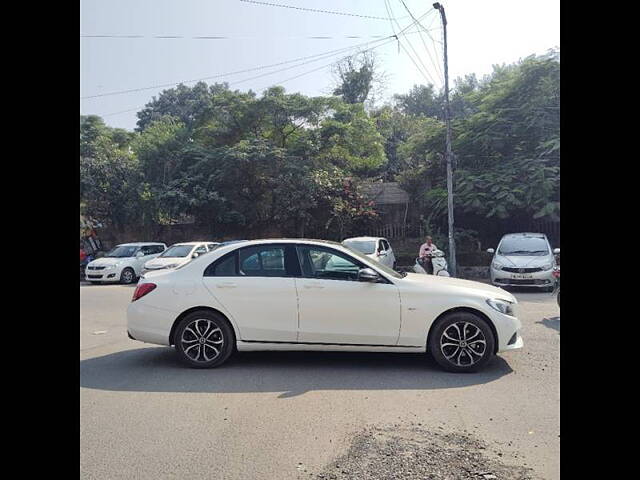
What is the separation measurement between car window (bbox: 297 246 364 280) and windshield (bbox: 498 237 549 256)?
9.67 meters

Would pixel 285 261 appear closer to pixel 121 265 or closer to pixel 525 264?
pixel 525 264

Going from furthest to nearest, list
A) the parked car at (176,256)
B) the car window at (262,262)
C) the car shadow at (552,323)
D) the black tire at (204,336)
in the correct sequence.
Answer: the parked car at (176,256) < the car shadow at (552,323) < the car window at (262,262) < the black tire at (204,336)

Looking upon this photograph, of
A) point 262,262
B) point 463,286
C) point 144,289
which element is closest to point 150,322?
point 144,289

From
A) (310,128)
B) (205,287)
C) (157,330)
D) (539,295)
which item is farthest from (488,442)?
(310,128)

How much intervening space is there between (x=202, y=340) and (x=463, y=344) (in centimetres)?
307

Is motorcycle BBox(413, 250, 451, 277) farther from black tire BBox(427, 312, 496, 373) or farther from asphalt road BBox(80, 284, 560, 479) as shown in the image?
black tire BBox(427, 312, 496, 373)

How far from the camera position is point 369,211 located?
68.0 ft

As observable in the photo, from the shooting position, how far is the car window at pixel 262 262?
6195mm

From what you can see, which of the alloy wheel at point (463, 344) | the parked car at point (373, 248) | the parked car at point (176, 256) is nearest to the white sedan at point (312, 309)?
the alloy wheel at point (463, 344)

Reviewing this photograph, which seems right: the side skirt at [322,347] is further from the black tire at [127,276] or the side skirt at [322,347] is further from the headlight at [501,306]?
the black tire at [127,276]

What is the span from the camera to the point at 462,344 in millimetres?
5840
